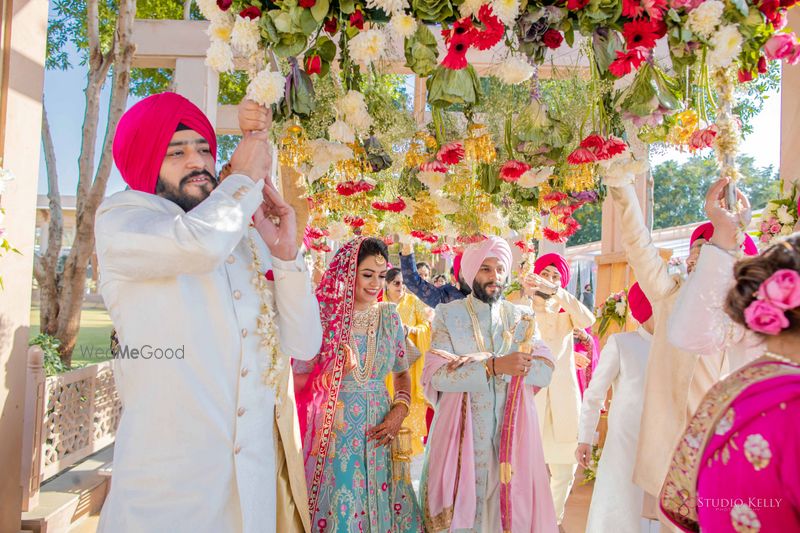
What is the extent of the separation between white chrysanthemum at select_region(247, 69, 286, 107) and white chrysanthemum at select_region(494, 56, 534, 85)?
803mm

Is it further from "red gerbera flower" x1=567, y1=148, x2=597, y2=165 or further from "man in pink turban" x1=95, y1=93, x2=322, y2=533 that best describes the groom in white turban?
"man in pink turban" x1=95, y1=93, x2=322, y2=533

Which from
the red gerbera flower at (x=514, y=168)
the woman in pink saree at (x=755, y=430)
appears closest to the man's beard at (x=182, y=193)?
the red gerbera flower at (x=514, y=168)

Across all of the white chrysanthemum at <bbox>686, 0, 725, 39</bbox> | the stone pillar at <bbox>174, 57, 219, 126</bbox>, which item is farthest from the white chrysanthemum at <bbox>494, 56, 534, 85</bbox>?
the stone pillar at <bbox>174, 57, 219, 126</bbox>

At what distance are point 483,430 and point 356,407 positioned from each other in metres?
0.80

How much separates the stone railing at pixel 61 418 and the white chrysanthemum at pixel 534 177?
3.26 metres

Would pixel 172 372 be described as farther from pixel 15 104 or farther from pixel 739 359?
pixel 15 104

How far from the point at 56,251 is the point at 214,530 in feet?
21.6

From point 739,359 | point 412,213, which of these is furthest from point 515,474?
point 412,213

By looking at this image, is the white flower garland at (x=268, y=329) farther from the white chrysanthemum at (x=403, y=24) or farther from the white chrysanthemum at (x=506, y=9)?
the white chrysanthemum at (x=506, y=9)

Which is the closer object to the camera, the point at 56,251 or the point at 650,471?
the point at 650,471

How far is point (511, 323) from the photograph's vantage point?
4340mm

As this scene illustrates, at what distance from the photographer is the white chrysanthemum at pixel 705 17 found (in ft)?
6.98

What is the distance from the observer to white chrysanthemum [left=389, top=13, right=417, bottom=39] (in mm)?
2191

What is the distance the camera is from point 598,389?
4055mm
